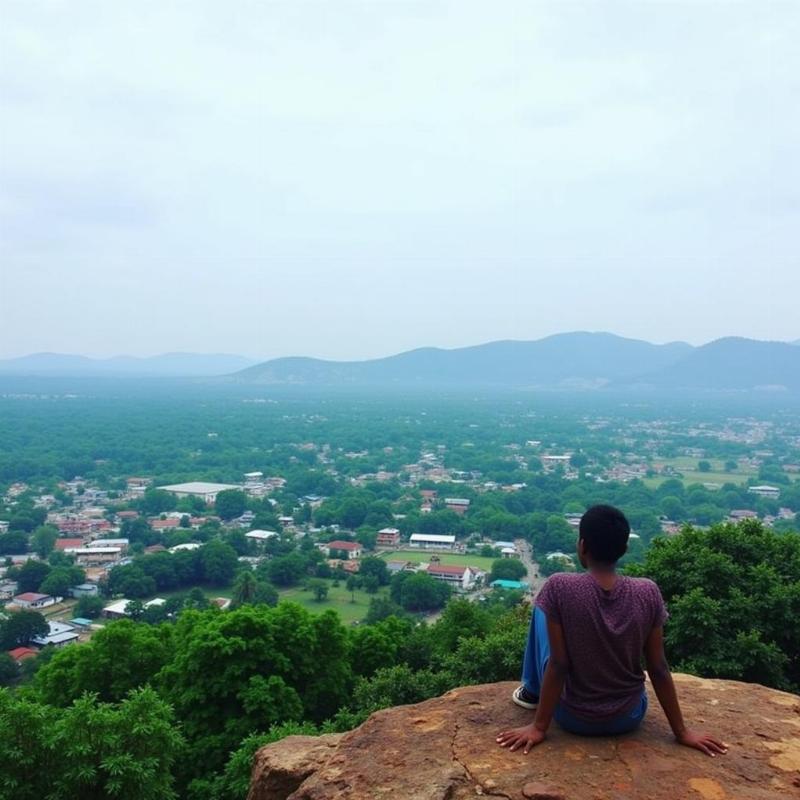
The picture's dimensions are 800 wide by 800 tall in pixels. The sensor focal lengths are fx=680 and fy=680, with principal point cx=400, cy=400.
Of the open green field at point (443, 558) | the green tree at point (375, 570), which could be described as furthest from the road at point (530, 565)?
the green tree at point (375, 570)

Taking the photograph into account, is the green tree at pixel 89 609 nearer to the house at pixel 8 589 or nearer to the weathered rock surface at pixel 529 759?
the house at pixel 8 589

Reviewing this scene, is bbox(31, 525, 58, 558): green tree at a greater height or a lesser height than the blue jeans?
lesser

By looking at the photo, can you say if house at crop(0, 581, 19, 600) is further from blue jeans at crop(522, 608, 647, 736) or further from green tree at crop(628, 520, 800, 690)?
blue jeans at crop(522, 608, 647, 736)

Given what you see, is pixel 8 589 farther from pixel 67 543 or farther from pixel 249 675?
pixel 249 675

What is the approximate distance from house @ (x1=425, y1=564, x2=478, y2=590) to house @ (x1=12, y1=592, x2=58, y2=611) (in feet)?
50.0

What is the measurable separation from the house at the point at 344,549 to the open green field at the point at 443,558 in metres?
1.38

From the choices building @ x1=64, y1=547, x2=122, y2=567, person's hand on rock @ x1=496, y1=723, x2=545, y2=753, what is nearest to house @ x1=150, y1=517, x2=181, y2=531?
building @ x1=64, y1=547, x2=122, y2=567

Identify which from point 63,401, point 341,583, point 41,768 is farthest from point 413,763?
point 63,401

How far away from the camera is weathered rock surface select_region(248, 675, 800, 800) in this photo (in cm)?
327

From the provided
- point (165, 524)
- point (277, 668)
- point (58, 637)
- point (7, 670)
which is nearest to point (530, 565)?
point (58, 637)

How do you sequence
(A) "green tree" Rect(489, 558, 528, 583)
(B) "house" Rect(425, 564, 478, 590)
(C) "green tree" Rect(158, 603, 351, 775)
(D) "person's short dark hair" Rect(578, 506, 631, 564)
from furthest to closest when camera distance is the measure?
(A) "green tree" Rect(489, 558, 528, 583) < (B) "house" Rect(425, 564, 478, 590) < (C) "green tree" Rect(158, 603, 351, 775) < (D) "person's short dark hair" Rect(578, 506, 631, 564)

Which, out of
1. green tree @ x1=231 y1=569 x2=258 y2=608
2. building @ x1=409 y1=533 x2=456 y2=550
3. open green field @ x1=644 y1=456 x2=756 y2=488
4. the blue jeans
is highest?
the blue jeans

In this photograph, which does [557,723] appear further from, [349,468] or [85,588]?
[349,468]

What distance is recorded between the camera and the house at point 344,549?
33.5 metres
